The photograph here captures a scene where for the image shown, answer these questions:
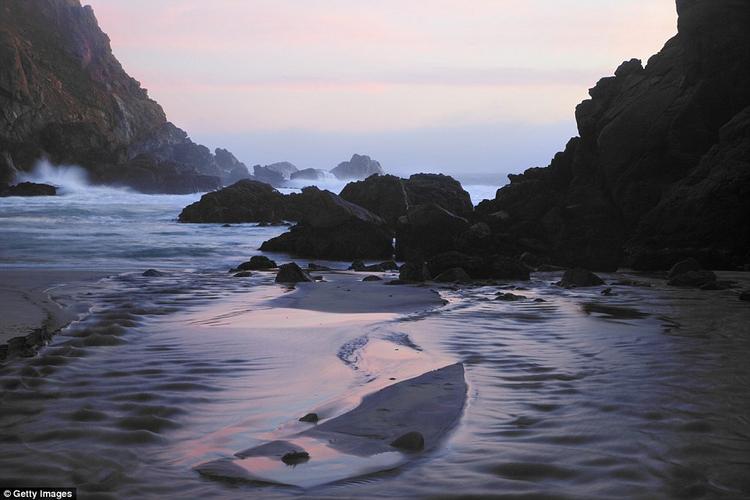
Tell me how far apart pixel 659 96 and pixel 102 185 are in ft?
193

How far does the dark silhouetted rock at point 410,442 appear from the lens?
373cm

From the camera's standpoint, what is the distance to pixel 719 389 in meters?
4.76

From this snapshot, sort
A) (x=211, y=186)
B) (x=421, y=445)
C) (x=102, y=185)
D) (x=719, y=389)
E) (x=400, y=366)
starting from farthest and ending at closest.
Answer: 1. (x=211, y=186)
2. (x=102, y=185)
3. (x=400, y=366)
4. (x=719, y=389)
5. (x=421, y=445)

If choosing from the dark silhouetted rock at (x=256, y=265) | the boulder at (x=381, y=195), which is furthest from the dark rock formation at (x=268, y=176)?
the dark silhouetted rock at (x=256, y=265)

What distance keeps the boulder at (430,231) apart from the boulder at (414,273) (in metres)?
5.69

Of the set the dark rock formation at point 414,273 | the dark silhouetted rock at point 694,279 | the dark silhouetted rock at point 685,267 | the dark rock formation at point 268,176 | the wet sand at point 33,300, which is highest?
the dark rock formation at point 268,176

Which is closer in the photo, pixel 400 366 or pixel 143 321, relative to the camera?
pixel 400 366

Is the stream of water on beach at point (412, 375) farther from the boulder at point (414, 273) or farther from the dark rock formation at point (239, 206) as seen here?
the dark rock formation at point (239, 206)

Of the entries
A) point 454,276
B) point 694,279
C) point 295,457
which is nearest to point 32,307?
point 295,457

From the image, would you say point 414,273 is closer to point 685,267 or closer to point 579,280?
point 579,280

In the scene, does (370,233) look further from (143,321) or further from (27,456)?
(27,456)

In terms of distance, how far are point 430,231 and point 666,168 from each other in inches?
237

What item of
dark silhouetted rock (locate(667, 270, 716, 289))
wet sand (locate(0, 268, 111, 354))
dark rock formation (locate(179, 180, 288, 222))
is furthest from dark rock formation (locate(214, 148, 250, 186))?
dark silhouetted rock (locate(667, 270, 716, 289))

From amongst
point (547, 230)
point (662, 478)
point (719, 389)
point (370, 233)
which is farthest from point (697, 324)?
point (370, 233)
